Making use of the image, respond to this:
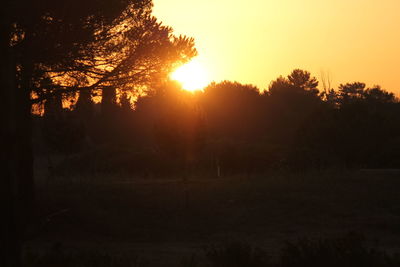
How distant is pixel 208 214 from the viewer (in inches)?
781

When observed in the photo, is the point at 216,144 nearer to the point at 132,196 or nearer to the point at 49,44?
the point at 132,196

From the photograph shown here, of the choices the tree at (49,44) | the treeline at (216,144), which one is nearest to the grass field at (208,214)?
the tree at (49,44)

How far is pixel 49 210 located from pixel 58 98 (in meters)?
4.71

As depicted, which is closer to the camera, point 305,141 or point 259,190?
point 259,190

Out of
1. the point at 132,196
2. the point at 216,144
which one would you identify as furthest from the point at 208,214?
the point at 216,144

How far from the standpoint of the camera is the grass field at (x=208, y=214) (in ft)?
53.7

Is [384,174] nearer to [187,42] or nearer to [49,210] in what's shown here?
[187,42]

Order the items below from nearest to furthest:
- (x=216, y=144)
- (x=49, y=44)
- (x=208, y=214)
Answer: (x=49, y=44) → (x=208, y=214) → (x=216, y=144)

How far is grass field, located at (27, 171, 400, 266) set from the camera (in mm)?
16359

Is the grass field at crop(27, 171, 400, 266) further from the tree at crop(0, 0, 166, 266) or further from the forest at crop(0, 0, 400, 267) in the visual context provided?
the tree at crop(0, 0, 166, 266)

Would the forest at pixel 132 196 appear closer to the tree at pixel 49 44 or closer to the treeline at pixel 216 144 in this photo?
the tree at pixel 49 44

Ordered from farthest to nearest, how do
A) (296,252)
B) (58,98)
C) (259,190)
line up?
(259,190), (58,98), (296,252)

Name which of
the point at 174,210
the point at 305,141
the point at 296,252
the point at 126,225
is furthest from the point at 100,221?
the point at 305,141

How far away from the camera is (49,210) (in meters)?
18.8
